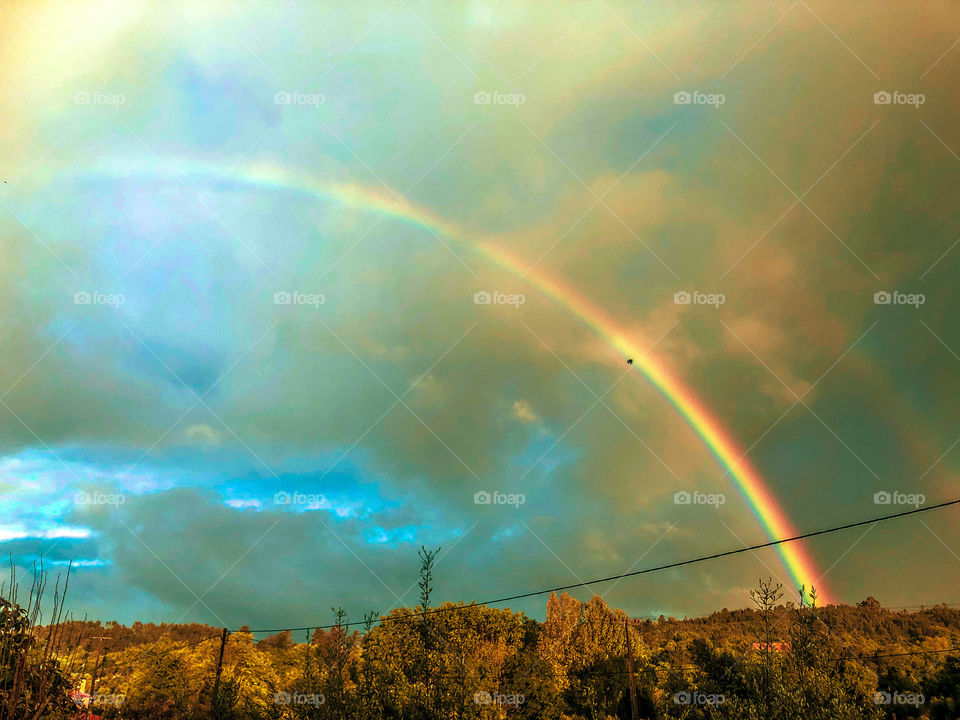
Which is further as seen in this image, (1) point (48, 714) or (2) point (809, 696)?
(2) point (809, 696)

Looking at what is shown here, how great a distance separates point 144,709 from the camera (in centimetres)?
5569

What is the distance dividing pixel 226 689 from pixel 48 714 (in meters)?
32.3

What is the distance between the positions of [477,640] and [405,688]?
168 ft

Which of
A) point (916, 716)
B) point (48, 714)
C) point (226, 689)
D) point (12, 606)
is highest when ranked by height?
point (12, 606)

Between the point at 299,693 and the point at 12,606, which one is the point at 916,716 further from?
the point at 12,606

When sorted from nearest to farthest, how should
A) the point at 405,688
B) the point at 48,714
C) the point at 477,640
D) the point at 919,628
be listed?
1. the point at 48,714
2. the point at 405,688
3. the point at 477,640
4. the point at 919,628

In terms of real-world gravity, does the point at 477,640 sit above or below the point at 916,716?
above

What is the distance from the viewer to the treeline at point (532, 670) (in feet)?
81.1

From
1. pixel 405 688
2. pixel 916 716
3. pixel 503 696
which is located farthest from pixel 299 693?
pixel 916 716

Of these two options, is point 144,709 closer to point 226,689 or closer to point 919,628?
point 226,689

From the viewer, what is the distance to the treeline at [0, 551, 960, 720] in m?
24.7

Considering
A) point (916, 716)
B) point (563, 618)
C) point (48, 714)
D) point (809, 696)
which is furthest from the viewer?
point (563, 618)

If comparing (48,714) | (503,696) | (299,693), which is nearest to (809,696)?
(503,696)

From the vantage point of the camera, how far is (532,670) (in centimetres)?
4397
